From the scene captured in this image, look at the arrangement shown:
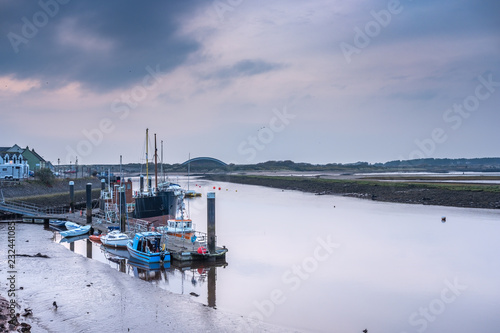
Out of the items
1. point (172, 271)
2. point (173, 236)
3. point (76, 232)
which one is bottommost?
point (172, 271)

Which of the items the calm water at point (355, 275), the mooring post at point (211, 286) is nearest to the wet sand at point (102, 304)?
the mooring post at point (211, 286)

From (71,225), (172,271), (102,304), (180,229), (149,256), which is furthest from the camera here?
(71,225)

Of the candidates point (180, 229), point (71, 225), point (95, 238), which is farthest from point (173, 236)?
point (71, 225)

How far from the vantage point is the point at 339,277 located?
24.5 metres

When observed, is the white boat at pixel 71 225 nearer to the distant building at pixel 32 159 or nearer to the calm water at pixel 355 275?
the calm water at pixel 355 275

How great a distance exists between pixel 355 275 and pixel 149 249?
12491 mm

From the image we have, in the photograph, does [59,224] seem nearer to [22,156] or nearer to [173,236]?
[173,236]

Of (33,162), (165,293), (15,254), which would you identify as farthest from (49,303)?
(33,162)

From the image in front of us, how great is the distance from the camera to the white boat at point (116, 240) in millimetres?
31062

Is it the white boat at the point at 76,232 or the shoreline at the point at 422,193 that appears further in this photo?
the shoreline at the point at 422,193

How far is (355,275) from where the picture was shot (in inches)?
979

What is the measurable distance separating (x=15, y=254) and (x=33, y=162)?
230 feet

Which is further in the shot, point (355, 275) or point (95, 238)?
point (95, 238)

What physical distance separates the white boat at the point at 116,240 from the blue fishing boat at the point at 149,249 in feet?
13.1
